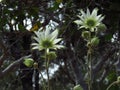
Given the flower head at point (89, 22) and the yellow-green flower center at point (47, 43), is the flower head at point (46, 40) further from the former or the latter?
the flower head at point (89, 22)

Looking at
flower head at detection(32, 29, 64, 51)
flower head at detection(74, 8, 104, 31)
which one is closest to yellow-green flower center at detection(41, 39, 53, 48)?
flower head at detection(32, 29, 64, 51)

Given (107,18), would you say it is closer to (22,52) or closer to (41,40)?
(22,52)

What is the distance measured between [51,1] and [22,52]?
138cm

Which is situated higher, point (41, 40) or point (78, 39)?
point (41, 40)

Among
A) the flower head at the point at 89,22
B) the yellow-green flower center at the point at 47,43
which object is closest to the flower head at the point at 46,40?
the yellow-green flower center at the point at 47,43

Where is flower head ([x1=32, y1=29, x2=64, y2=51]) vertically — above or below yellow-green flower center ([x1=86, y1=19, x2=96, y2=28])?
below

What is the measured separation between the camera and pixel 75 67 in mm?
6367

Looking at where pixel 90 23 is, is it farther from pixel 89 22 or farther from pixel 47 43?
pixel 47 43

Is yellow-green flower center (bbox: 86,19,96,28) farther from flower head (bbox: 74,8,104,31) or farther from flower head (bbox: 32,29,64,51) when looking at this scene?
flower head (bbox: 32,29,64,51)

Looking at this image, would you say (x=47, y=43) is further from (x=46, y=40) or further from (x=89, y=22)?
(x=89, y=22)

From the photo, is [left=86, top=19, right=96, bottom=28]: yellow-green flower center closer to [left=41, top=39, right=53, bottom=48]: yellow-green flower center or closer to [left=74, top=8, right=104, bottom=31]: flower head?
[left=74, top=8, right=104, bottom=31]: flower head

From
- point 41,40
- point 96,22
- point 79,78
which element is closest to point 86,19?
point 96,22

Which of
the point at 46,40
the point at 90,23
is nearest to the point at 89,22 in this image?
the point at 90,23

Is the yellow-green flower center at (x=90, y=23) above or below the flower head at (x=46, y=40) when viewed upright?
above
